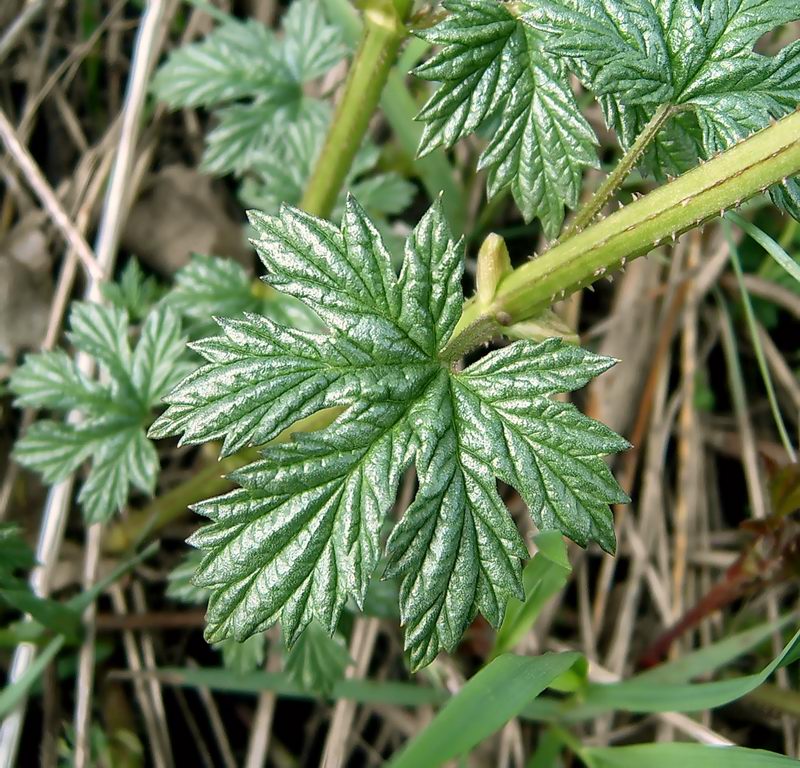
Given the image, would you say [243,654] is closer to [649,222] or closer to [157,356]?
[157,356]

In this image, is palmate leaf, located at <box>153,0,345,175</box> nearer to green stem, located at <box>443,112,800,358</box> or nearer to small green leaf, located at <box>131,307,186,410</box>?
small green leaf, located at <box>131,307,186,410</box>

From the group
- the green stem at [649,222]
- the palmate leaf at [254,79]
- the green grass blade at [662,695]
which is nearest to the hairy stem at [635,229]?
the green stem at [649,222]

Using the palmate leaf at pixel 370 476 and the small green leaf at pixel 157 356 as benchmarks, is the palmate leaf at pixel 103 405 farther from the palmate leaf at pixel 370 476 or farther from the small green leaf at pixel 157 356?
the palmate leaf at pixel 370 476

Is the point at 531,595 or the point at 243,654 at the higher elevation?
the point at 531,595

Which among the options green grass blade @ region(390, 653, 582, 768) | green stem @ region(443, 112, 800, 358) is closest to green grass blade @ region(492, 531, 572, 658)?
green grass blade @ region(390, 653, 582, 768)

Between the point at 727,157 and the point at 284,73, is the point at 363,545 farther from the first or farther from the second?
the point at 284,73

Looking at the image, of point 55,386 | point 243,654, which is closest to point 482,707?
point 243,654

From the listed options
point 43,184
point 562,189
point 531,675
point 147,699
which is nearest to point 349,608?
point 531,675
